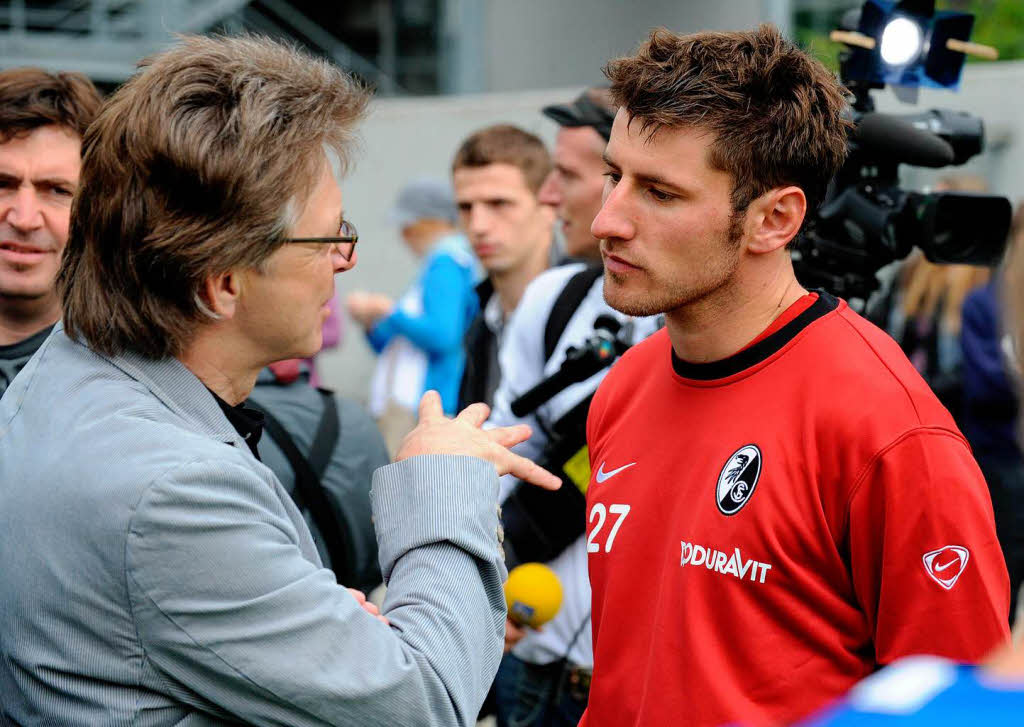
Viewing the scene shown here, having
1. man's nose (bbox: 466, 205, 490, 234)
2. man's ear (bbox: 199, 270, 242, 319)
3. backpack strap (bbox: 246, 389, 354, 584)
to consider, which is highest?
man's ear (bbox: 199, 270, 242, 319)

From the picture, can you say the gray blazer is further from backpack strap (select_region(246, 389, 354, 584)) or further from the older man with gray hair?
backpack strap (select_region(246, 389, 354, 584))

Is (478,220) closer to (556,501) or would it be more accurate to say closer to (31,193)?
(556,501)

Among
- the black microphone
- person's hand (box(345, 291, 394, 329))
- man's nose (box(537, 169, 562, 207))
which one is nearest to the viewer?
the black microphone

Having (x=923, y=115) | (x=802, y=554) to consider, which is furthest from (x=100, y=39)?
(x=802, y=554)

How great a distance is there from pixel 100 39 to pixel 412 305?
297 inches

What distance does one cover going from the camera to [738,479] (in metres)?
1.91

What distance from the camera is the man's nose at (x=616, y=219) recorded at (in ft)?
6.91

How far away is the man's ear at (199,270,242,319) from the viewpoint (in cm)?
171

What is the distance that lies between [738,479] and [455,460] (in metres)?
0.50

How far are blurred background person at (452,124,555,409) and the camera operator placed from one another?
87 cm

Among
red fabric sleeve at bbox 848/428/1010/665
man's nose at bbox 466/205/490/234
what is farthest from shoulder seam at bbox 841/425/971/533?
man's nose at bbox 466/205/490/234

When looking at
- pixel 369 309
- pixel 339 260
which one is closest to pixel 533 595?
pixel 339 260

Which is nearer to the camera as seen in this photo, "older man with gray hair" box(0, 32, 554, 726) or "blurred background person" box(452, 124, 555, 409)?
"older man with gray hair" box(0, 32, 554, 726)

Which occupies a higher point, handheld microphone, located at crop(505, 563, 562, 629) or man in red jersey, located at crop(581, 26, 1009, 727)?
man in red jersey, located at crop(581, 26, 1009, 727)
